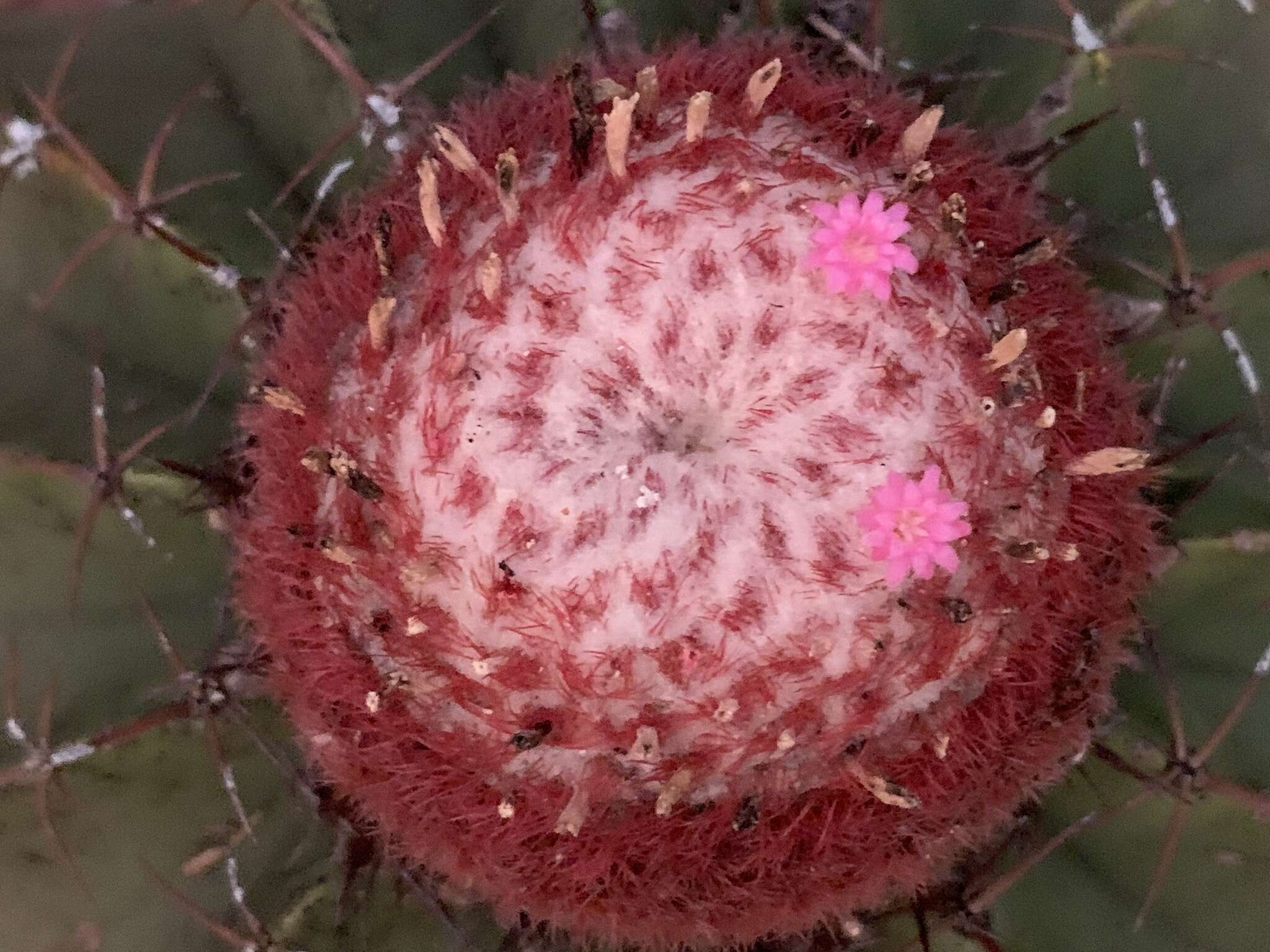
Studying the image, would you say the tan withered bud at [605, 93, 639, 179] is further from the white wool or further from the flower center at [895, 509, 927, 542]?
the flower center at [895, 509, 927, 542]

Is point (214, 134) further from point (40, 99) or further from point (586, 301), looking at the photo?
point (586, 301)

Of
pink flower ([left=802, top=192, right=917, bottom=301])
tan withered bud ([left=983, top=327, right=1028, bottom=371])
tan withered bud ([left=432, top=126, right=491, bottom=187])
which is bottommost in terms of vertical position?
tan withered bud ([left=983, top=327, right=1028, bottom=371])

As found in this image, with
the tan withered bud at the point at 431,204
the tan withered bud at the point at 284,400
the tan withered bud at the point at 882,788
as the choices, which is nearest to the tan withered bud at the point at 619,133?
the tan withered bud at the point at 431,204

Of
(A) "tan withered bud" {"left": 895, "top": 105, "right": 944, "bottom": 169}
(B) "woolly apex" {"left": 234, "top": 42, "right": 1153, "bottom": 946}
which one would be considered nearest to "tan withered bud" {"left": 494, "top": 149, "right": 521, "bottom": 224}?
(B) "woolly apex" {"left": 234, "top": 42, "right": 1153, "bottom": 946}

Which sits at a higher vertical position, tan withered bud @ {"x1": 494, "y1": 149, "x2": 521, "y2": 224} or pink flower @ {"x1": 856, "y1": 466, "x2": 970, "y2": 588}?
tan withered bud @ {"x1": 494, "y1": 149, "x2": 521, "y2": 224}

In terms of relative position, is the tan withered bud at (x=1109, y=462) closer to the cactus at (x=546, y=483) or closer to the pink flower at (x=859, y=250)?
the cactus at (x=546, y=483)

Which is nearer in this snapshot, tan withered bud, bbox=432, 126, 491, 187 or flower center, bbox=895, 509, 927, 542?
flower center, bbox=895, 509, 927, 542

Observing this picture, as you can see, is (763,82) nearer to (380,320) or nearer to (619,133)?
(619,133)

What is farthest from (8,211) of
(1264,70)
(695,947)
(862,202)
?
(1264,70)
